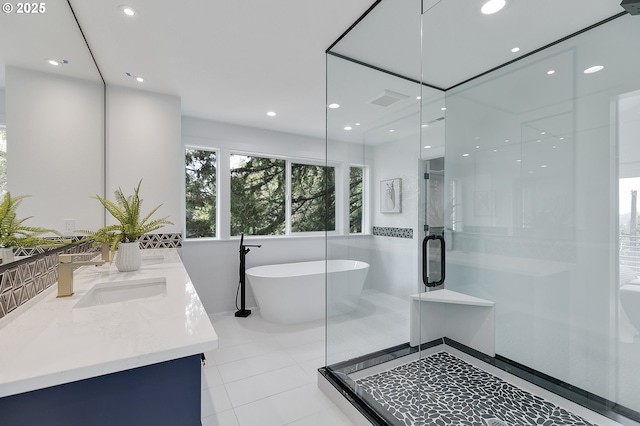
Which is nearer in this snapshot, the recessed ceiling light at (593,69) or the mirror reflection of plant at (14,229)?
the mirror reflection of plant at (14,229)

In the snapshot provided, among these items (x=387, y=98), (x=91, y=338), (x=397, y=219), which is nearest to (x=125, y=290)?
(x=91, y=338)

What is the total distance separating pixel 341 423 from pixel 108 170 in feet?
9.50

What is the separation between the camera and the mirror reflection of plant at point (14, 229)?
97 cm

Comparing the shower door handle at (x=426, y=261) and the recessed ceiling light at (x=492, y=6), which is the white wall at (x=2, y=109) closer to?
the recessed ceiling light at (x=492, y=6)

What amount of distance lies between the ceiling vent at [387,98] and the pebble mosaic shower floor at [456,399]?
1.92m

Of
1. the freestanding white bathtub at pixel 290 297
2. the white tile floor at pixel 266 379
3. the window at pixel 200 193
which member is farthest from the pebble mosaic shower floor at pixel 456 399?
the window at pixel 200 193

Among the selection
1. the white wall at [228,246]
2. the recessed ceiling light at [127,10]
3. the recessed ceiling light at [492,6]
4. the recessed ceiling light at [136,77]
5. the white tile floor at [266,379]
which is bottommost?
the white tile floor at [266,379]

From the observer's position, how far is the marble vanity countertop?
2.42 ft

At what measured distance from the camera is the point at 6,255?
102 cm

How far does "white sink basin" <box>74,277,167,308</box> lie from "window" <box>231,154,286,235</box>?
2384 millimetres

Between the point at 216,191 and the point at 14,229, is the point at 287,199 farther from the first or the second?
the point at 14,229

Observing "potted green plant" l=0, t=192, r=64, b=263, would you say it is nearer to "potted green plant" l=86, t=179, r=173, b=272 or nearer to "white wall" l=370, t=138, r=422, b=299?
"potted green plant" l=86, t=179, r=173, b=272

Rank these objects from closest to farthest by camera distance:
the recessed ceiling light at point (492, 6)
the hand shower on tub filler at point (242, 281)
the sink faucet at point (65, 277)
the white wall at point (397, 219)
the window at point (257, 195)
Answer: the sink faucet at point (65, 277)
the recessed ceiling light at point (492, 6)
the white wall at point (397, 219)
the hand shower on tub filler at point (242, 281)
the window at point (257, 195)

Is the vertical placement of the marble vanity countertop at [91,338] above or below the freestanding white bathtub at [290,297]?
above
